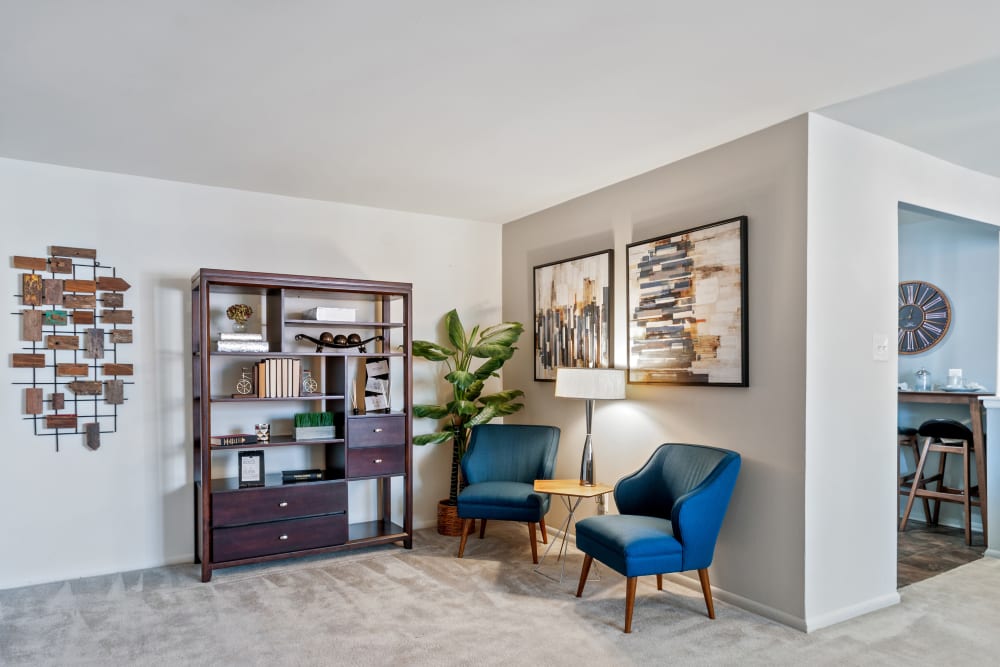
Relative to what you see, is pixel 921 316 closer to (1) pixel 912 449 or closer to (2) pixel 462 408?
(1) pixel 912 449

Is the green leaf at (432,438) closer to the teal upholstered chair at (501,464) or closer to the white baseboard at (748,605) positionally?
the teal upholstered chair at (501,464)

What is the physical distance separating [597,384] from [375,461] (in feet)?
5.51

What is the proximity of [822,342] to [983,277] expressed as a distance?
9.74 feet

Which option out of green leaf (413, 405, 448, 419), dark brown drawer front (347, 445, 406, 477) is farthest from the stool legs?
dark brown drawer front (347, 445, 406, 477)

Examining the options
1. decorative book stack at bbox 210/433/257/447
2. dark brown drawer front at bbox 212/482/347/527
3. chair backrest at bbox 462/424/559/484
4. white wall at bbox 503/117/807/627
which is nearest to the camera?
white wall at bbox 503/117/807/627

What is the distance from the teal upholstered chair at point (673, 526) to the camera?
3184 millimetres

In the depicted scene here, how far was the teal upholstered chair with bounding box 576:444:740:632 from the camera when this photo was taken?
318cm

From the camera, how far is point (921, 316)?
5613 mm

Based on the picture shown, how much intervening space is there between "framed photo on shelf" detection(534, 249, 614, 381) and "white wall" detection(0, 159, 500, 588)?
1500 millimetres

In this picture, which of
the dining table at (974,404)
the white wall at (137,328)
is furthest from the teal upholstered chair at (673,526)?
the white wall at (137,328)

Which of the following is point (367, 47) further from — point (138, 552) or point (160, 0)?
point (138, 552)

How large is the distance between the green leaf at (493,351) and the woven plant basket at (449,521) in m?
1.21

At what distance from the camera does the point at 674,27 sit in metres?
2.37

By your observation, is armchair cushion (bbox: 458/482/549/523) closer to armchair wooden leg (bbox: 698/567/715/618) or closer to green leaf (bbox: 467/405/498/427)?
green leaf (bbox: 467/405/498/427)
